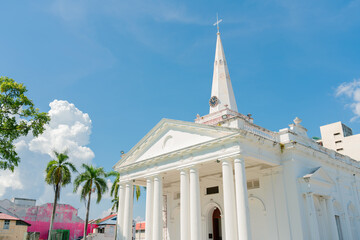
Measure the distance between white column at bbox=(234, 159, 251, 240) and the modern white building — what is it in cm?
3589

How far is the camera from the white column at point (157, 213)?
1888 centimetres

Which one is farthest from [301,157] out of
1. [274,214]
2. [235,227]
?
[235,227]

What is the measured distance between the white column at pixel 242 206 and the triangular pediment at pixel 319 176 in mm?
4331

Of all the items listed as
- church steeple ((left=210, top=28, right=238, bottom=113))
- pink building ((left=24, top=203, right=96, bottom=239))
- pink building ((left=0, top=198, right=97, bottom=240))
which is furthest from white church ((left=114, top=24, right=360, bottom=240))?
pink building ((left=24, top=203, right=96, bottom=239))

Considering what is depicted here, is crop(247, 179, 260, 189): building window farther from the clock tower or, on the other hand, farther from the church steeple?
the church steeple

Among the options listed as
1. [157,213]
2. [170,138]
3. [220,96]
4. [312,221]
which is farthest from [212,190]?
[220,96]

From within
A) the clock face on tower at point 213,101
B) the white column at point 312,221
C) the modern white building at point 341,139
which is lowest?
the white column at point 312,221

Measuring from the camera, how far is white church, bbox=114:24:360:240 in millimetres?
16172

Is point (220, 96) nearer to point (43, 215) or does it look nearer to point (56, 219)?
point (56, 219)

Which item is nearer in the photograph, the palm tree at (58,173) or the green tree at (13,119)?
the green tree at (13,119)

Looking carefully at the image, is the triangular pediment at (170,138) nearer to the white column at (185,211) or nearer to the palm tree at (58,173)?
the white column at (185,211)

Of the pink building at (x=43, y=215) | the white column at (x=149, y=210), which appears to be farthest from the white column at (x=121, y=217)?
the pink building at (x=43, y=215)

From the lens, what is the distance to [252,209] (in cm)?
1911

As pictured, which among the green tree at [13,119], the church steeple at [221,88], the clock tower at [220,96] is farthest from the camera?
the church steeple at [221,88]
